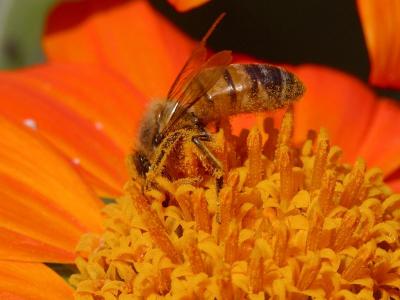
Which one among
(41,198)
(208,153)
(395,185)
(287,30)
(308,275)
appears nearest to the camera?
(308,275)

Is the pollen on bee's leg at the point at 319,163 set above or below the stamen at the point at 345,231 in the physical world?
above

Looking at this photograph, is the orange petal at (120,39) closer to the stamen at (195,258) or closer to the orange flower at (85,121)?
the orange flower at (85,121)

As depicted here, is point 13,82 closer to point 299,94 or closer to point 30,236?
point 30,236

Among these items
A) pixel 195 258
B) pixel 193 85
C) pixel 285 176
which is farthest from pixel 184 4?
pixel 195 258

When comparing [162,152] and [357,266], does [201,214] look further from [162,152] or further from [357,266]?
[357,266]

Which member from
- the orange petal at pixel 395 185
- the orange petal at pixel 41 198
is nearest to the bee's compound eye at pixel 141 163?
the orange petal at pixel 41 198

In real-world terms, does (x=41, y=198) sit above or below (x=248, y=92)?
below
